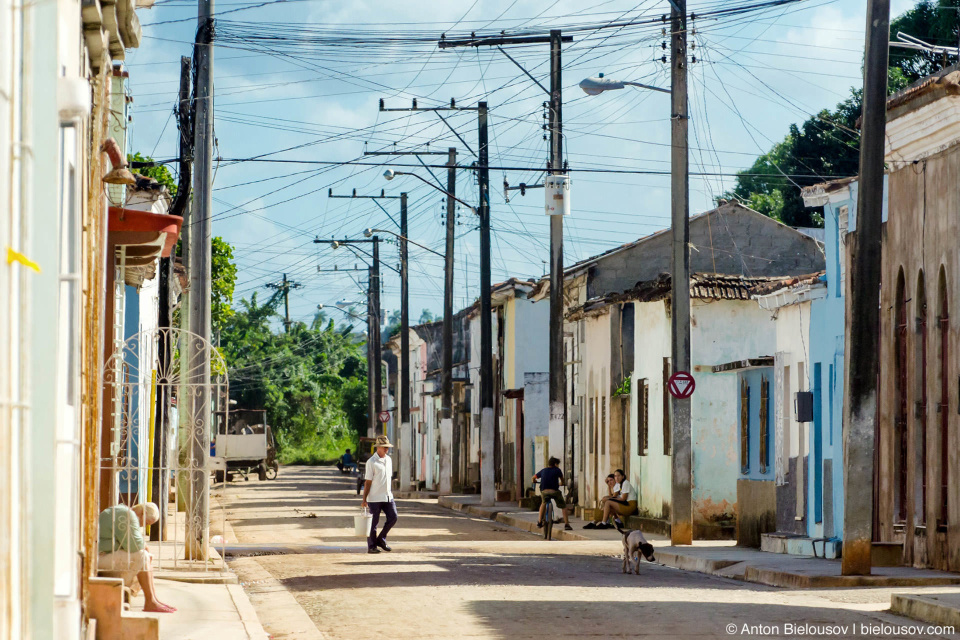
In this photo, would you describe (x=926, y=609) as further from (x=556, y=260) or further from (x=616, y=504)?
(x=556, y=260)

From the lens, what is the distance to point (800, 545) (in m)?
21.5

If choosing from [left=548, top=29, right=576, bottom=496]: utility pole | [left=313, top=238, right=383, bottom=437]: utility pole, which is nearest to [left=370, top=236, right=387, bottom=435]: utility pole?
[left=313, top=238, right=383, bottom=437]: utility pole

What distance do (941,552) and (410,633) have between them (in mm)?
8073

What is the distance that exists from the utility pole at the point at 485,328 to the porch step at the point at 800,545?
649 inches

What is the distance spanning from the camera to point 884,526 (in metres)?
19.4

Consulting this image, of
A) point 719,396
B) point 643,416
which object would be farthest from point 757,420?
point 643,416

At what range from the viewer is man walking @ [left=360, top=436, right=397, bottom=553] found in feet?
70.4

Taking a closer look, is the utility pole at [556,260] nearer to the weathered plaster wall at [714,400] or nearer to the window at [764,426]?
the weathered plaster wall at [714,400]

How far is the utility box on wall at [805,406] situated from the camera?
2272cm

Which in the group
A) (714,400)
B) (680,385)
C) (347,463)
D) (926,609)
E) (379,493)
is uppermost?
(680,385)

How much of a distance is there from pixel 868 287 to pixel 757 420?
11.4m

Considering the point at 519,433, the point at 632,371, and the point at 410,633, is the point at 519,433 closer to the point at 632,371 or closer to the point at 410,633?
the point at 632,371

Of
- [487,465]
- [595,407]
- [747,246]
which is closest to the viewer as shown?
[595,407]

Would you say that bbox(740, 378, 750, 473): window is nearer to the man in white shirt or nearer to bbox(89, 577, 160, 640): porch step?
the man in white shirt
